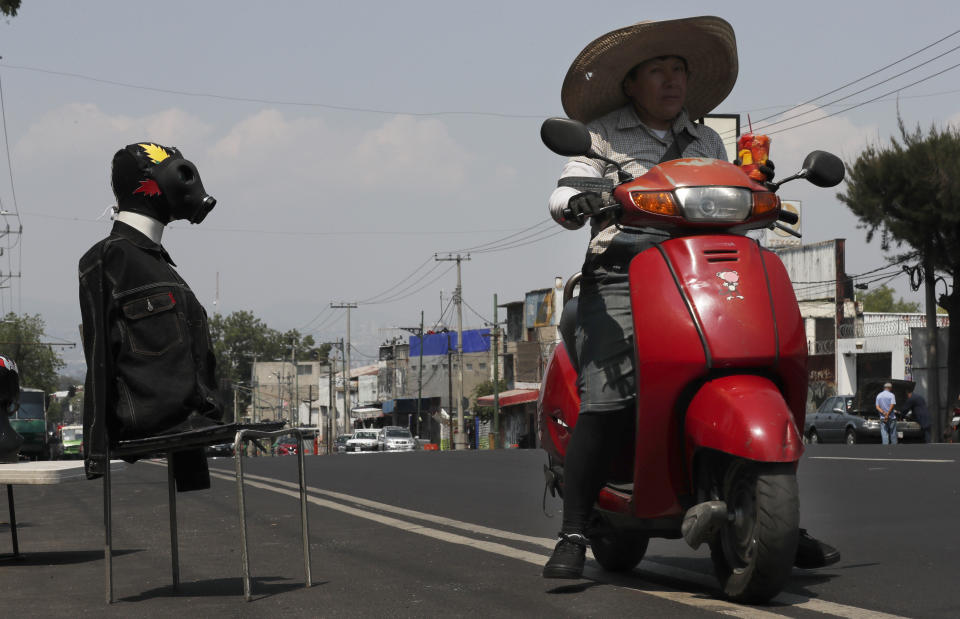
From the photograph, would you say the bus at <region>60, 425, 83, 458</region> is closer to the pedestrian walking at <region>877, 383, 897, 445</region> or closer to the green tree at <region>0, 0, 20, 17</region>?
the pedestrian walking at <region>877, 383, 897, 445</region>

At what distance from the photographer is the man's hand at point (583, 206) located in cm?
444

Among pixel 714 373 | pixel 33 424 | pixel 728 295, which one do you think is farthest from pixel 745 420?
Result: pixel 33 424

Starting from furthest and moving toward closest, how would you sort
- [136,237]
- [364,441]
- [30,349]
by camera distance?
[30,349] → [364,441] → [136,237]

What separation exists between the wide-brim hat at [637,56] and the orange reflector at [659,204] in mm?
993

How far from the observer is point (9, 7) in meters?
14.3

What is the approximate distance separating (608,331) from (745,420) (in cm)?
73

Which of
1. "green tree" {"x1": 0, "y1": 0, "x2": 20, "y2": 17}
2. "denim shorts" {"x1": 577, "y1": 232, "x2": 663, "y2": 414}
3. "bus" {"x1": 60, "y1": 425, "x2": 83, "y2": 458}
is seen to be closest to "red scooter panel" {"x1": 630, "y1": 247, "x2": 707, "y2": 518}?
"denim shorts" {"x1": 577, "y1": 232, "x2": 663, "y2": 414}

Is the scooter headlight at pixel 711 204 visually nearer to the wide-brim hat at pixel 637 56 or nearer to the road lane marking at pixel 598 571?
the wide-brim hat at pixel 637 56

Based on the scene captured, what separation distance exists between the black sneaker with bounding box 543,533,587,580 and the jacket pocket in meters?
1.54

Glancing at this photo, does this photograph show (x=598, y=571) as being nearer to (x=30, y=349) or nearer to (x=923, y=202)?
(x=923, y=202)

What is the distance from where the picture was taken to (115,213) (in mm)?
4961

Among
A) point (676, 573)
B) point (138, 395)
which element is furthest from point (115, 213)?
point (676, 573)

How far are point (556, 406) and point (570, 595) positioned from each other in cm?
90

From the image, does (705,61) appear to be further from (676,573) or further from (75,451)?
(75,451)
